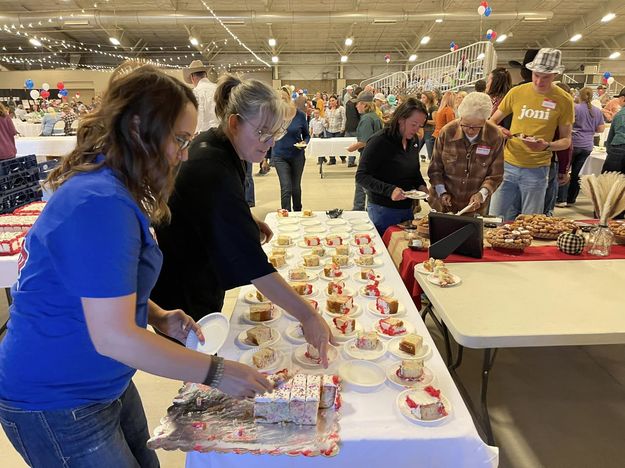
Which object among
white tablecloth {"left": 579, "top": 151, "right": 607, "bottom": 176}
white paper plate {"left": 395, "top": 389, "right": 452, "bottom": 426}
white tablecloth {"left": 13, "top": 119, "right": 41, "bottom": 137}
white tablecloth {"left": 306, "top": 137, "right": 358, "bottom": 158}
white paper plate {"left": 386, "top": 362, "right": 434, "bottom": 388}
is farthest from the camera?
white tablecloth {"left": 13, "top": 119, "right": 41, "bottom": 137}

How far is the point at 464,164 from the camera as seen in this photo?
2.77m

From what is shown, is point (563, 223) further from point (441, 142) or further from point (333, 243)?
point (333, 243)

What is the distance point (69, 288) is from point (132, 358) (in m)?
0.17

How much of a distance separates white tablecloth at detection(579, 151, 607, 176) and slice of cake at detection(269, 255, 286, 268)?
5.17m

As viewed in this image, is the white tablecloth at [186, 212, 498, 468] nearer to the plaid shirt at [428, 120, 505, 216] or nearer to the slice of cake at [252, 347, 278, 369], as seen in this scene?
the slice of cake at [252, 347, 278, 369]

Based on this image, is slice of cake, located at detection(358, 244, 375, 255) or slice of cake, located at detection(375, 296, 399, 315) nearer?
slice of cake, located at detection(375, 296, 399, 315)

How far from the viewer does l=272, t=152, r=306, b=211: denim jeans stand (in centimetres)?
493

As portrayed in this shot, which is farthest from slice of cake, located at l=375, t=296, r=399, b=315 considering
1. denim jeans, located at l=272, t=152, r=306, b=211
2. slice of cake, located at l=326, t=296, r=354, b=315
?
denim jeans, located at l=272, t=152, r=306, b=211

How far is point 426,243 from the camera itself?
2254mm

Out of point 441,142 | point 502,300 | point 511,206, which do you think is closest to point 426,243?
point 502,300

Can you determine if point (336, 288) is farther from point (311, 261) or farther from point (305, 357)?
point (305, 357)

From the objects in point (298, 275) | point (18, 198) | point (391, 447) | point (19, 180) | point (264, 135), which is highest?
point (264, 135)

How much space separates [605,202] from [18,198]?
3.81 metres

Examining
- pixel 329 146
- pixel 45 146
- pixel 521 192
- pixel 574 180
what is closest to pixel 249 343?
pixel 521 192
